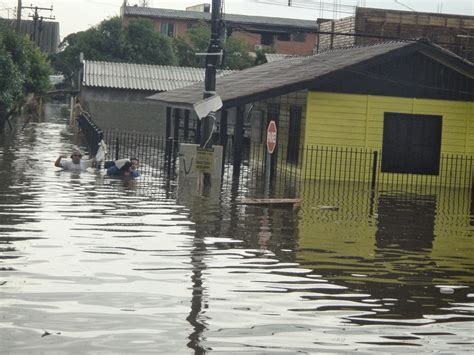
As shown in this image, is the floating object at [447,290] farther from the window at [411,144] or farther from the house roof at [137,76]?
the house roof at [137,76]

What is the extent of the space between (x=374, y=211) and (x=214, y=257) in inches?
376

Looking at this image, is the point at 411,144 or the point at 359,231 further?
the point at 411,144

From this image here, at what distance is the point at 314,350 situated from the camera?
10.2 metres

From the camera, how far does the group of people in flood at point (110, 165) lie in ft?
100

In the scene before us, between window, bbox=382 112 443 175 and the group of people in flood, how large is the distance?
800 centimetres

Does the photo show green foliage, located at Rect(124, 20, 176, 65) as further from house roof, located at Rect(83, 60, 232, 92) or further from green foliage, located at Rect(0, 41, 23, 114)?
green foliage, located at Rect(0, 41, 23, 114)

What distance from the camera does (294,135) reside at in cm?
3600

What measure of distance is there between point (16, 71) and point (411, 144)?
2197 cm

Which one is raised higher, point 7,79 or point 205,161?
point 7,79

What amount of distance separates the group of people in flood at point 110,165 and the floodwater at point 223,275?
4.48 m

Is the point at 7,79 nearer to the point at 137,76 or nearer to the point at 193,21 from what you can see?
the point at 137,76

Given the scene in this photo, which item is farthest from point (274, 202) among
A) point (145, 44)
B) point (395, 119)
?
point (145, 44)

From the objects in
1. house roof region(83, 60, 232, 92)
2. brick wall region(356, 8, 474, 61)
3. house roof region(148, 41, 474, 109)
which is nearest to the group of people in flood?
house roof region(148, 41, 474, 109)

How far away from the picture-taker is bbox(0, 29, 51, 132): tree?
48281 millimetres
